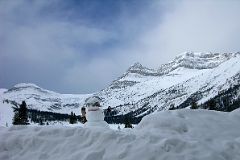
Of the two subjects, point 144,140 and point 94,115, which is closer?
point 144,140

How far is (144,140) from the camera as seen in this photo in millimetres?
12648

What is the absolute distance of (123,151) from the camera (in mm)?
12414

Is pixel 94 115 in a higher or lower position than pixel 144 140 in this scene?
higher

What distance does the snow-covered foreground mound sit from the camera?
479 inches

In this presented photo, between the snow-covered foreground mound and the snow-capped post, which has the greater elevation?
the snow-capped post

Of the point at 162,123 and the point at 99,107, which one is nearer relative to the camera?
the point at 162,123

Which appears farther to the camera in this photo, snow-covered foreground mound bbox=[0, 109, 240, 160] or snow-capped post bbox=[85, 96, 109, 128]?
snow-capped post bbox=[85, 96, 109, 128]

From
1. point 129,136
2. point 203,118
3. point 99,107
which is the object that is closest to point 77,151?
point 129,136

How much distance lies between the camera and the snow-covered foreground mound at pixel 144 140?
12.2 m

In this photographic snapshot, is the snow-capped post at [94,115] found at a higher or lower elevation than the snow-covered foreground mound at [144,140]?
higher

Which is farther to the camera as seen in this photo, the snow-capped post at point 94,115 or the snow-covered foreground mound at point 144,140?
the snow-capped post at point 94,115

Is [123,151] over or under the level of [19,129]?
under

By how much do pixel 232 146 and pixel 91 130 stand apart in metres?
4.32

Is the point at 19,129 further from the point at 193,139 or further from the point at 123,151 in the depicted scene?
the point at 193,139
